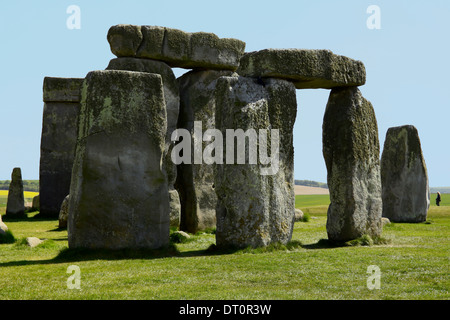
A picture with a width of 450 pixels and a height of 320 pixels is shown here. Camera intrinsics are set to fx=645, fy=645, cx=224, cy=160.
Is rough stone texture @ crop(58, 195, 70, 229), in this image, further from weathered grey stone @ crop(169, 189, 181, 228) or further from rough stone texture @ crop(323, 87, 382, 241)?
rough stone texture @ crop(323, 87, 382, 241)

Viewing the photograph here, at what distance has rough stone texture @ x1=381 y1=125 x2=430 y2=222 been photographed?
23.1 m

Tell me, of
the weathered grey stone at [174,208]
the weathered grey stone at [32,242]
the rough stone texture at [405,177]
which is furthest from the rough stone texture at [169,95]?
the rough stone texture at [405,177]

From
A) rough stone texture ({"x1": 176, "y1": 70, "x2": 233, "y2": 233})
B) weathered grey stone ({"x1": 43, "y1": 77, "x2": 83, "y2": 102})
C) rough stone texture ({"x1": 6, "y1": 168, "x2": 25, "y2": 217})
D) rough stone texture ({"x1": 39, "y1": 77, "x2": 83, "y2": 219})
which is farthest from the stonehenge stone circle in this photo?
rough stone texture ({"x1": 6, "y1": 168, "x2": 25, "y2": 217})

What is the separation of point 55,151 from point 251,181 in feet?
50.2

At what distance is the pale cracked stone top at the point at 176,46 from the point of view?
17.2 metres

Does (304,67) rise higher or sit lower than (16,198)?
higher

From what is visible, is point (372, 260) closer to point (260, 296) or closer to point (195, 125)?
point (260, 296)

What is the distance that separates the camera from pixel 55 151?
25500 mm

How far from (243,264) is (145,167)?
8.92 ft

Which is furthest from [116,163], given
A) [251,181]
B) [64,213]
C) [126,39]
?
[64,213]

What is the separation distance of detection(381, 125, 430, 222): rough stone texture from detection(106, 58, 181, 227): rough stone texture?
375 inches

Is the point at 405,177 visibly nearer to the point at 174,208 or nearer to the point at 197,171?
the point at 197,171

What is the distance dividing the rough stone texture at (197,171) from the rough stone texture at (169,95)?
61 cm

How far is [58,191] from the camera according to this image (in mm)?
25391
